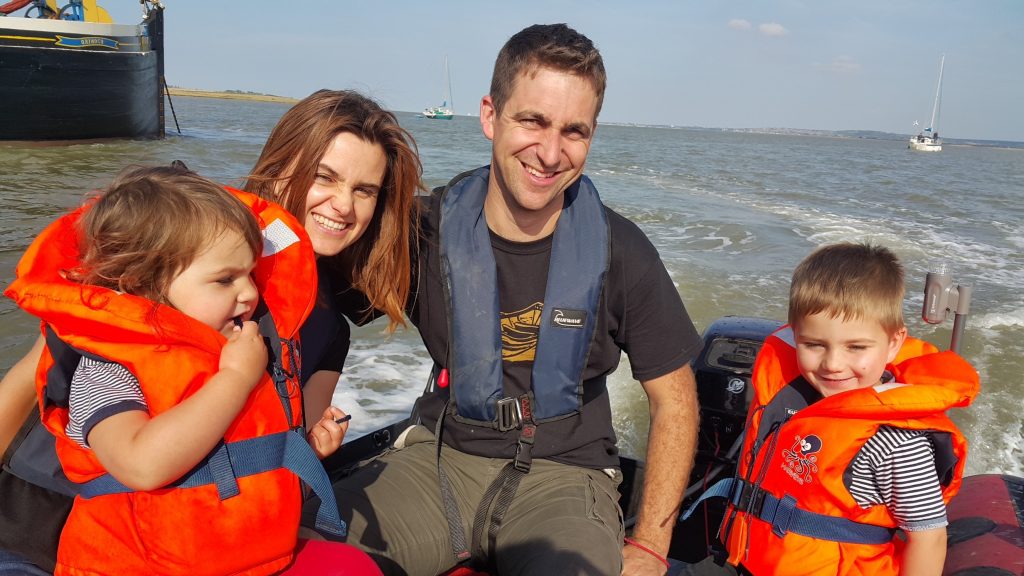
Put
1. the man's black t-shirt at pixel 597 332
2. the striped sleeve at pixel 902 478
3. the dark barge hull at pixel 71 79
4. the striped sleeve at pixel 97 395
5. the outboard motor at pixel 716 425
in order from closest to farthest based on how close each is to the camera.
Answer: the striped sleeve at pixel 97 395, the striped sleeve at pixel 902 478, the man's black t-shirt at pixel 597 332, the outboard motor at pixel 716 425, the dark barge hull at pixel 71 79

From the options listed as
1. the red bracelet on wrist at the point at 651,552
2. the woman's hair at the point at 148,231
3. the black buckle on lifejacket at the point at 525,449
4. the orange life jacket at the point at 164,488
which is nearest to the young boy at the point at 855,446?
the red bracelet on wrist at the point at 651,552

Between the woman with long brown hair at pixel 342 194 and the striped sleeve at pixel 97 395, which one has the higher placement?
the woman with long brown hair at pixel 342 194

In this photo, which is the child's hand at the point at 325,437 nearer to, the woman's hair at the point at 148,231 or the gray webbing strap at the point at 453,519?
the gray webbing strap at the point at 453,519

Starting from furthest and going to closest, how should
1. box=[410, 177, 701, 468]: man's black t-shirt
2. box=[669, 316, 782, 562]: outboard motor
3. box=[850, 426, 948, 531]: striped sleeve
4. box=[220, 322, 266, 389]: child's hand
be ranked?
box=[669, 316, 782, 562]: outboard motor
box=[410, 177, 701, 468]: man's black t-shirt
box=[850, 426, 948, 531]: striped sleeve
box=[220, 322, 266, 389]: child's hand

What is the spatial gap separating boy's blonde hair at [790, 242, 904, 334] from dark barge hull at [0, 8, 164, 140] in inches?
791

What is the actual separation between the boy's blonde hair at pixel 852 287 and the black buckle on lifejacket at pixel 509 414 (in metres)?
0.86

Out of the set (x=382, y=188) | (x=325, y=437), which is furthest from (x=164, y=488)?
(x=382, y=188)

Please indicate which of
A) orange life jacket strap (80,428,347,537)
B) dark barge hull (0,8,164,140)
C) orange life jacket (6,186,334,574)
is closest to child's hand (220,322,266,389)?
orange life jacket (6,186,334,574)

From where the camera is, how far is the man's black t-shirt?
8.13ft

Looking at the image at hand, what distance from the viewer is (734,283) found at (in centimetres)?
838

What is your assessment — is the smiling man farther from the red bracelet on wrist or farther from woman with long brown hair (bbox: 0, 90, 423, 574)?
woman with long brown hair (bbox: 0, 90, 423, 574)

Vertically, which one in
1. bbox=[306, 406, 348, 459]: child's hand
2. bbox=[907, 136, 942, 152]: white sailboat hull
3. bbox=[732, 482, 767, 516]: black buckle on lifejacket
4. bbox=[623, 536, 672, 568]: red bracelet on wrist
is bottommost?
bbox=[623, 536, 672, 568]: red bracelet on wrist

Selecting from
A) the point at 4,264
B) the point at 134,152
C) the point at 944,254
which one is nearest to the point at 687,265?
the point at 944,254

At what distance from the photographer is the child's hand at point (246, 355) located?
1648mm
